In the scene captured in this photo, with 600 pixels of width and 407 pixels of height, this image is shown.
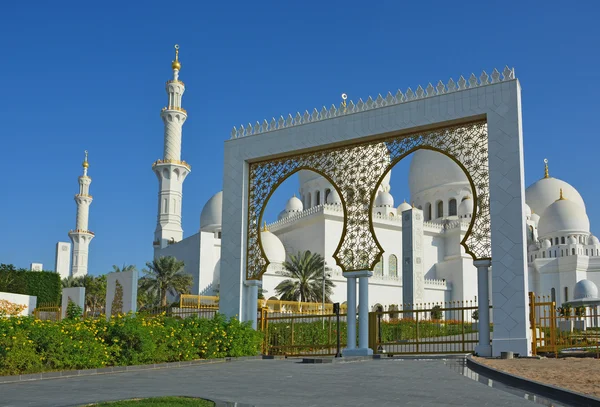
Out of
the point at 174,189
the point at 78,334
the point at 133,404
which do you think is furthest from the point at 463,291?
the point at 133,404

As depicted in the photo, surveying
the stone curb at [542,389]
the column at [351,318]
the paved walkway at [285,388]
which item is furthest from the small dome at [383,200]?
the stone curb at [542,389]

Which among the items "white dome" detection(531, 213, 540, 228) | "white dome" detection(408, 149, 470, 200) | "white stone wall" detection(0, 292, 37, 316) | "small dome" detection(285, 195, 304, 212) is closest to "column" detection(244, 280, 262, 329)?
"white stone wall" detection(0, 292, 37, 316)

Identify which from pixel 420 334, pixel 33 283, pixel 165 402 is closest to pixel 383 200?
pixel 33 283

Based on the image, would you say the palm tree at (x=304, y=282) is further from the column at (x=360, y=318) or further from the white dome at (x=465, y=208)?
the column at (x=360, y=318)

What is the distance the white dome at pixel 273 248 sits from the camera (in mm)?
34219

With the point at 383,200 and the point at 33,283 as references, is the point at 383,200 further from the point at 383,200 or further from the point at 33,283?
the point at 33,283

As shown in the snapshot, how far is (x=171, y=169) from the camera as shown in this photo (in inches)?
1438

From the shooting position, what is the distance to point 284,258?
3519cm

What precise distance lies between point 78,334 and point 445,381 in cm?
551

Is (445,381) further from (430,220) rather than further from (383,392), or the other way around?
(430,220)

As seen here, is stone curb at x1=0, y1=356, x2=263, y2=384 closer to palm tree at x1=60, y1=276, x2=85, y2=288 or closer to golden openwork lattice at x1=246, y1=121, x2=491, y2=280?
golden openwork lattice at x1=246, y1=121, x2=491, y2=280

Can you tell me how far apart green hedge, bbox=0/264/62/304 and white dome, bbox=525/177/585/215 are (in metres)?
29.3

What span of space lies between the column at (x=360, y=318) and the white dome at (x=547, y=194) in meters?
31.9

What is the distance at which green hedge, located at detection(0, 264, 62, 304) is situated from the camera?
26.8 m
